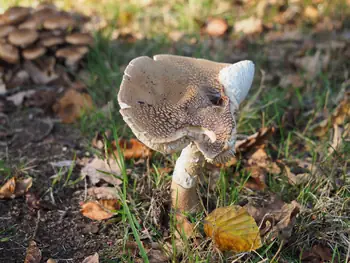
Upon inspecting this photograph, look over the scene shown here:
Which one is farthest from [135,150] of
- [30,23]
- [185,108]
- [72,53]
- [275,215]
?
[30,23]

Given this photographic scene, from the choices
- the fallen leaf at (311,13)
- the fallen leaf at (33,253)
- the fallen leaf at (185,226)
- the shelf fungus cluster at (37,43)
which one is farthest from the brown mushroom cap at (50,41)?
the fallen leaf at (311,13)

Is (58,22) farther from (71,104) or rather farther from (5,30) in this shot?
(71,104)


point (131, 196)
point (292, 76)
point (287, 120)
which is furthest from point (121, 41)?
point (131, 196)

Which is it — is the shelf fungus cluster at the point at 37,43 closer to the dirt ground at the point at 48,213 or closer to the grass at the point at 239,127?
the grass at the point at 239,127

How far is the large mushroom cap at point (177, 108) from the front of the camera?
1.79m

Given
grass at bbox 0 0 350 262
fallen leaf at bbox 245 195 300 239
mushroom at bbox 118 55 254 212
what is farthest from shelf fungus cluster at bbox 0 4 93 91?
fallen leaf at bbox 245 195 300 239

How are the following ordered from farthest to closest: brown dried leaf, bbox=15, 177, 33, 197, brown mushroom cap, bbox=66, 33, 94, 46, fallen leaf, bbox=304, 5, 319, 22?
fallen leaf, bbox=304, 5, 319, 22
brown mushroom cap, bbox=66, 33, 94, 46
brown dried leaf, bbox=15, 177, 33, 197

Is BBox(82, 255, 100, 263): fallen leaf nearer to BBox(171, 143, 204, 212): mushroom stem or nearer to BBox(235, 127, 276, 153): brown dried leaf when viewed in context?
BBox(171, 143, 204, 212): mushroom stem

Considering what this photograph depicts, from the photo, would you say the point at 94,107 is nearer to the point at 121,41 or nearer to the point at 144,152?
the point at 144,152

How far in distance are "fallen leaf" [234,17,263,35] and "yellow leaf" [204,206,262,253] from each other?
293cm

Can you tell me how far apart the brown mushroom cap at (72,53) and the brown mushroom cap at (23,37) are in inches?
9.1

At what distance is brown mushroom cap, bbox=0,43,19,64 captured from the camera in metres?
3.46

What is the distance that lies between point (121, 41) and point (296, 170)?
94.5 inches

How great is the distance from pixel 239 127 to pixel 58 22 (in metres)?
1.79
